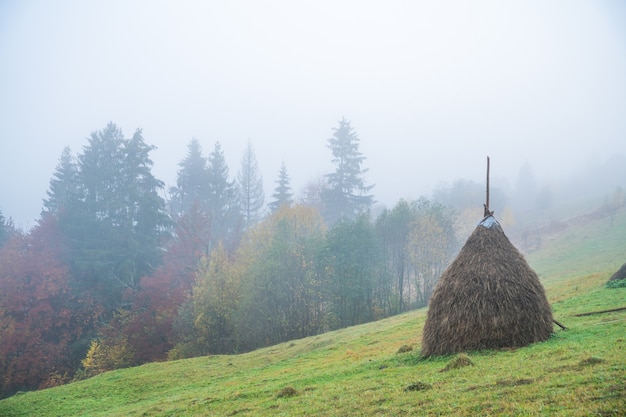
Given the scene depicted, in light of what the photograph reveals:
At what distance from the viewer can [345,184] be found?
3600 inches

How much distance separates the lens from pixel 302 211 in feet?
209

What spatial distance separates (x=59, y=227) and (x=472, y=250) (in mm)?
76357

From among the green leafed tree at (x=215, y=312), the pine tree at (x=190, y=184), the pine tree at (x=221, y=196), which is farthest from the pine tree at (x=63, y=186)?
the green leafed tree at (x=215, y=312)

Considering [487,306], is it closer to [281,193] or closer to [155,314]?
[155,314]

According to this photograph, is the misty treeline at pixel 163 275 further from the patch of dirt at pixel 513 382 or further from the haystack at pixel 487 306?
the patch of dirt at pixel 513 382

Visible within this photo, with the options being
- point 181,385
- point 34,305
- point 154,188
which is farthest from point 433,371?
point 154,188

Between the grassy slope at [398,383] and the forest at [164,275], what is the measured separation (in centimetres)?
1638

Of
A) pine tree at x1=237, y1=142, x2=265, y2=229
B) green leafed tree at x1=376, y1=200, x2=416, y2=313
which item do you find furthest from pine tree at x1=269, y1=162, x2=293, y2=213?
green leafed tree at x1=376, y1=200, x2=416, y2=313

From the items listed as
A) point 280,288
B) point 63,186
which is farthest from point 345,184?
point 63,186

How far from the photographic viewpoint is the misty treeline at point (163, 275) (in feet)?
169

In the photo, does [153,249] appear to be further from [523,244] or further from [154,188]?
[523,244]

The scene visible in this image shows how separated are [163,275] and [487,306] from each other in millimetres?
57830

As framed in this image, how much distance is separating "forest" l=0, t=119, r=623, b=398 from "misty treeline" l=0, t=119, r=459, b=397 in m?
0.19

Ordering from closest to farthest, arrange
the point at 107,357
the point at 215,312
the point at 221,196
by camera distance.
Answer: the point at 215,312 → the point at 107,357 → the point at 221,196
